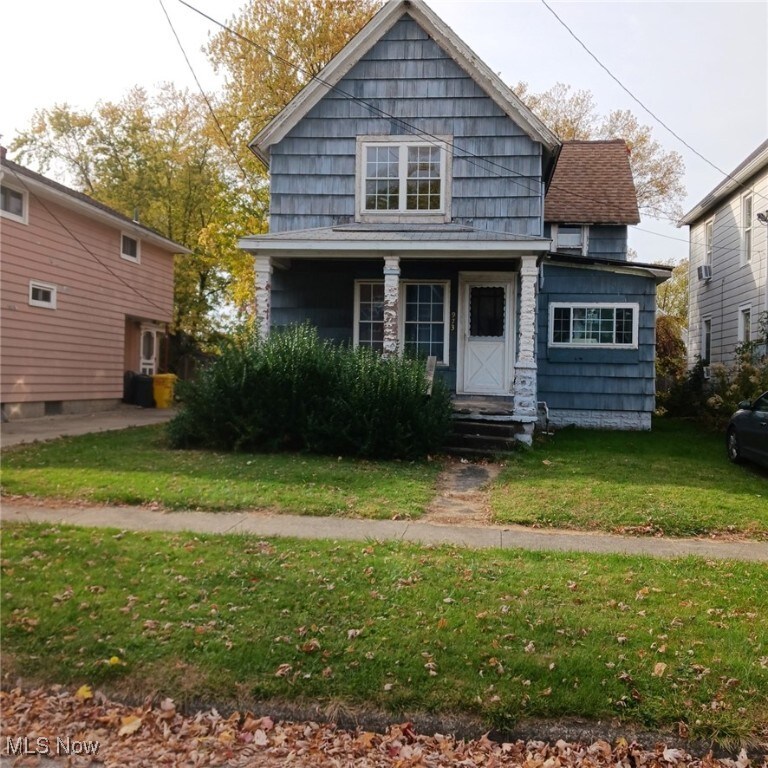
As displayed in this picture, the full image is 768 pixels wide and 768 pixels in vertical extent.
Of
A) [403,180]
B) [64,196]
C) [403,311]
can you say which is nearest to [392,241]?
[403,180]

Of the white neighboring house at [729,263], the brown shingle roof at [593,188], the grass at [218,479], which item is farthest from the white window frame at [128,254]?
the white neighboring house at [729,263]

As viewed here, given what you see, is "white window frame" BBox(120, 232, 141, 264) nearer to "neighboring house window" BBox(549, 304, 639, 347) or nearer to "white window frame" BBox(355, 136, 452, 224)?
"white window frame" BBox(355, 136, 452, 224)

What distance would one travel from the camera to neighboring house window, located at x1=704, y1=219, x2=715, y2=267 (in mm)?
22031

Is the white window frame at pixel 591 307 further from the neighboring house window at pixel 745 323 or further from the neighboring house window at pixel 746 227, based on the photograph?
the neighboring house window at pixel 746 227

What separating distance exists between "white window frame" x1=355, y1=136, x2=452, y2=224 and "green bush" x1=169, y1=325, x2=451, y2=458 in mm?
3837

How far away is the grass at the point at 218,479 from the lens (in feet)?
25.2

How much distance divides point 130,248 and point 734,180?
1765 cm

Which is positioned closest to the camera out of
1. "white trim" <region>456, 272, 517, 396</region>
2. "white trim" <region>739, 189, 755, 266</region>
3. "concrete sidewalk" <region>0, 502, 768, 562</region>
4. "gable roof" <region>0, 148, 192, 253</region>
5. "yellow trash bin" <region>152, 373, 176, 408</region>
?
"concrete sidewalk" <region>0, 502, 768, 562</region>

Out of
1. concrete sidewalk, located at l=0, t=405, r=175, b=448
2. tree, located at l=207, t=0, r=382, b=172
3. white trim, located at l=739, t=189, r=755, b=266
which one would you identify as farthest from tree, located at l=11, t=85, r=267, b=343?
white trim, located at l=739, t=189, r=755, b=266

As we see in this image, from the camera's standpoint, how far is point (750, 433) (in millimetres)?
10805

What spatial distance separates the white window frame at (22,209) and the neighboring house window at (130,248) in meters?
4.59

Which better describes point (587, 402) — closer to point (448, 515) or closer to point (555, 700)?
point (448, 515)

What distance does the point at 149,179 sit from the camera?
32469 mm

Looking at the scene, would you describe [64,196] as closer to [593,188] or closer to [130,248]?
[130,248]
